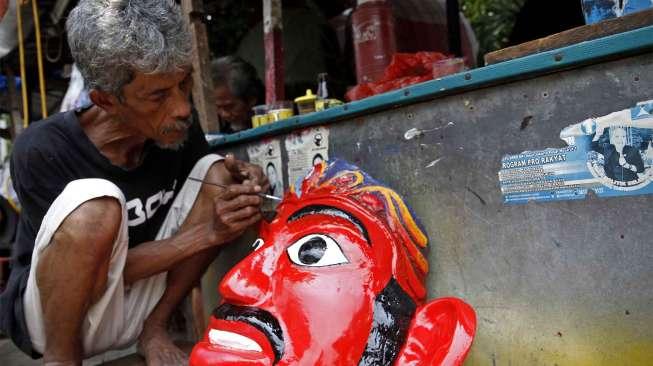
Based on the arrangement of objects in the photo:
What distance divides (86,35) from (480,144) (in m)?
1.18

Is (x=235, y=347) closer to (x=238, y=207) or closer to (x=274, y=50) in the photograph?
(x=238, y=207)

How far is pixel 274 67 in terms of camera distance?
253 cm

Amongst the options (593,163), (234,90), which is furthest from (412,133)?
(234,90)

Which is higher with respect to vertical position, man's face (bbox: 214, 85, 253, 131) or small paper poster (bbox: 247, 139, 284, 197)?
man's face (bbox: 214, 85, 253, 131)

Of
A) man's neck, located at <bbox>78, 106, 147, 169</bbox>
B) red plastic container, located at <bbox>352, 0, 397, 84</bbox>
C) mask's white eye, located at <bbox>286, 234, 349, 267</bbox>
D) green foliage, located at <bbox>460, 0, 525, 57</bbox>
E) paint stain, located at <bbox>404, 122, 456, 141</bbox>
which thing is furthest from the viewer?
green foliage, located at <bbox>460, 0, 525, 57</bbox>

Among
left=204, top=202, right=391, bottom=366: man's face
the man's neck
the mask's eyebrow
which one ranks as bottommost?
left=204, top=202, right=391, bottom=366: man's face

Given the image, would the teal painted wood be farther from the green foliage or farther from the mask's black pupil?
the green foliage

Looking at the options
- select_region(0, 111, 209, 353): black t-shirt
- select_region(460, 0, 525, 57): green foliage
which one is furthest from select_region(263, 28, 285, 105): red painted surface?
select_region(460, 0, 525, 57): green foliage

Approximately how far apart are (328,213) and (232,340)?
369 mm

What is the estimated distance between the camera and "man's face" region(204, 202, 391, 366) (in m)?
1.12

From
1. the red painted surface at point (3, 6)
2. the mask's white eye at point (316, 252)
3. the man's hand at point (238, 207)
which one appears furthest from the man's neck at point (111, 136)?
the red painted surface at point (3, 6)

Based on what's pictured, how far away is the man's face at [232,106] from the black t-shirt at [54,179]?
1.43 m

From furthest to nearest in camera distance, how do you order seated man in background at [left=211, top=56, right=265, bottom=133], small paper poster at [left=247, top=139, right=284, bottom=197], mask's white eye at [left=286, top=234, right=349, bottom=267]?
seated man in background at [left=211, top=56, right=265, bottom=133] → small paper poster at [left=247, top=139, right=284, bottom=197] → mask's white eye at [left=286, top=234, right=349, bottom=267]

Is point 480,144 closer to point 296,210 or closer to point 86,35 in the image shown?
point 296,210
